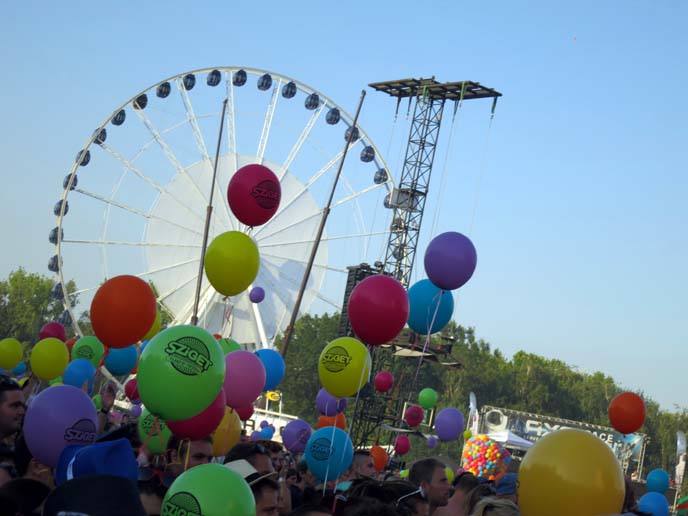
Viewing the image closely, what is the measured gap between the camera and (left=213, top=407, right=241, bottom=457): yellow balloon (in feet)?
25.1

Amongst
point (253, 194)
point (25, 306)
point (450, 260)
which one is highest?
point (253, 194)

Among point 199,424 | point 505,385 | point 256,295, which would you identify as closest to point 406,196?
point 256,295

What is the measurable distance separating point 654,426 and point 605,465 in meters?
70.0

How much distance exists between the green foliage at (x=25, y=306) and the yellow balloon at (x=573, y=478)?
7415 centimetres

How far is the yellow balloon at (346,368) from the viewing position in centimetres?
783

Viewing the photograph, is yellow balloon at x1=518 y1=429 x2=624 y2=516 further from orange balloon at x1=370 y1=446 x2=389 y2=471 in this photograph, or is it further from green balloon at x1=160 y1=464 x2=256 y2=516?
orange balloon at x1=370 y1=446 x2=389 y2=471

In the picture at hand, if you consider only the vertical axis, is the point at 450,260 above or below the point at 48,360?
above

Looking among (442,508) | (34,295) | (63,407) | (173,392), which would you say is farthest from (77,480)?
(34,295)

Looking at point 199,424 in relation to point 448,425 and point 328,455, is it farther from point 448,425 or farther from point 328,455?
point 448,425

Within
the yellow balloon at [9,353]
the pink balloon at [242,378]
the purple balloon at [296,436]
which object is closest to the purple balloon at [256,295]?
the yellow balloon at [9,353]

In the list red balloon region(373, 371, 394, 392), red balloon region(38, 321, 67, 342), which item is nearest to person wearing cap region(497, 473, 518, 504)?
red balloon region(373, 371, 394, 392)

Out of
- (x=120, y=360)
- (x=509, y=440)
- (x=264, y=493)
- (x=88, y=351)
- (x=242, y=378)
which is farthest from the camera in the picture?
(x=509, y=440)

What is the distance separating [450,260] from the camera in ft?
28.0

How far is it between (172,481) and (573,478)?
3.03 metres
